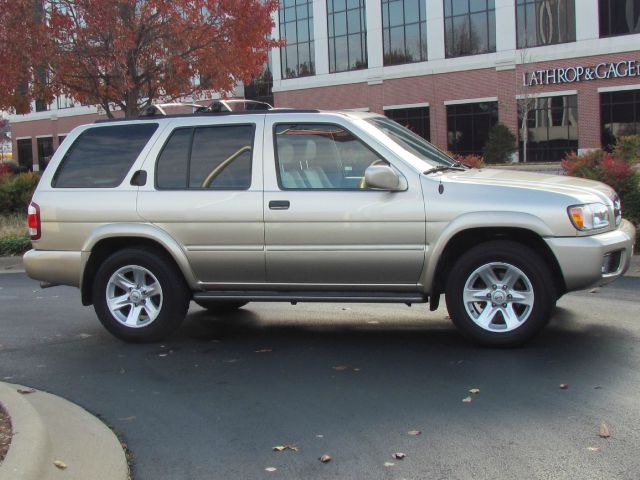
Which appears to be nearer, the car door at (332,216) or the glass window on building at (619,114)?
the car door at (332,216)

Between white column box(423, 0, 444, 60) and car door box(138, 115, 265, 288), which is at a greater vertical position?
white column box(423, 0, 444, 60)

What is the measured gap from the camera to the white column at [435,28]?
3834 cm

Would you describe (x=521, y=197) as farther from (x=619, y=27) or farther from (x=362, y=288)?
(x=619, y=27)

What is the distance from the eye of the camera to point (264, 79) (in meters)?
46.5

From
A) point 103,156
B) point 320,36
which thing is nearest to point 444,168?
point 103,156

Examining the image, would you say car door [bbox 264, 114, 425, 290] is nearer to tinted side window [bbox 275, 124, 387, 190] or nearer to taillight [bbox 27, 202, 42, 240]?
tinted side window [bbox 275, 124, 387, 190]

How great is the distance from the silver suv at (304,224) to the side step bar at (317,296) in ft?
0.04

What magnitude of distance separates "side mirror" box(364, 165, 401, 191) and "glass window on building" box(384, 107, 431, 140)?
34276 mm

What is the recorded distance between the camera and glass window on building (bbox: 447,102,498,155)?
37.6 meters

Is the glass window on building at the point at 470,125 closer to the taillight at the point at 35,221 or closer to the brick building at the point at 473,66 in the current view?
the brick building at the point at 473,66

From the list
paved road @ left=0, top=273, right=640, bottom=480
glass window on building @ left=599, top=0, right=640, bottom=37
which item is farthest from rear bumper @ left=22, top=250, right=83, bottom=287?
glass window on building @ left=599, top=0, right=640, bottom=37

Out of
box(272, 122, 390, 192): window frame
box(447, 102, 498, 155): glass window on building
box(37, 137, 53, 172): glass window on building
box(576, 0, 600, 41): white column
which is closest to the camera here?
box(272, 122, 390, 192): window frame

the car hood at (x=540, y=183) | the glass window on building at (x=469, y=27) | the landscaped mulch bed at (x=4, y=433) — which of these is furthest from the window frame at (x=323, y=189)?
the glass window on building at (x=469, y=27)

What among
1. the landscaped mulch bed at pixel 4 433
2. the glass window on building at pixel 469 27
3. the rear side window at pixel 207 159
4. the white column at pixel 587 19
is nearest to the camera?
the landscaped mulch bed at pixel 4 433
